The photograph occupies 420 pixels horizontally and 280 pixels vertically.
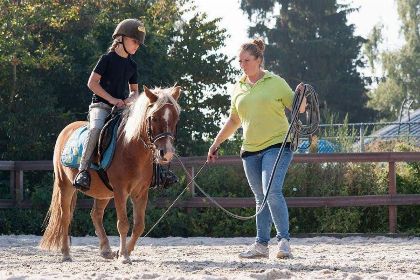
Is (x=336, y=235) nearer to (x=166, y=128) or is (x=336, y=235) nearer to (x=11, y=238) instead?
(x=11, y=238)

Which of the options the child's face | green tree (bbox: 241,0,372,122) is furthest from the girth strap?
green tree (bbox: 241,0,372,122)

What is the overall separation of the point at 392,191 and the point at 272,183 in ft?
16.9

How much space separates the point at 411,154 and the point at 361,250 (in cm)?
326

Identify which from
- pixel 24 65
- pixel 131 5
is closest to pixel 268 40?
pixel 131 5

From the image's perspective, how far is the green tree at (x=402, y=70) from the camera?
59.2 metres

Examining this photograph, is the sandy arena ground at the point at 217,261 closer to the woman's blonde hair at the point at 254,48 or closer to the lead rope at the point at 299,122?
the lead rope at the point at 299,122

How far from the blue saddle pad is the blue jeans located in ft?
4.20

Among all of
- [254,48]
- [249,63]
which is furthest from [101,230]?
[254,48]

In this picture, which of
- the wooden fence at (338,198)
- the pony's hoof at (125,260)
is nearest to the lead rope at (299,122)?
the pony's hoof at (125,260)

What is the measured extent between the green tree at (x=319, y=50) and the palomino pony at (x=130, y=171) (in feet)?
125

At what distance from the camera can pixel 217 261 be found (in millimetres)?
8844

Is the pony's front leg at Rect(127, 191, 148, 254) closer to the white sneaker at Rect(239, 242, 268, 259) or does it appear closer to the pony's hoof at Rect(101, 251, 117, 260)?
the pony's hoof at Rect(101, 251, 117, 260)

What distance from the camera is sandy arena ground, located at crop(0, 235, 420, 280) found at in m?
7.42

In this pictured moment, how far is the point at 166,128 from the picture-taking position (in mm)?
8273
